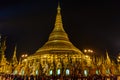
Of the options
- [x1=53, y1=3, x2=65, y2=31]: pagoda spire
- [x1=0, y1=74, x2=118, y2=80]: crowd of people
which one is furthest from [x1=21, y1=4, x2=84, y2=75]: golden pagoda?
[x1=0, y1=74, x2=118, y2=80]: crowd of people

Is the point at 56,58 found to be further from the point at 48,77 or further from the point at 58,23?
the point at 58,23

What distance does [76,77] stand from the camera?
122 ft

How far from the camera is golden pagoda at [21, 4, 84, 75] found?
152 ft

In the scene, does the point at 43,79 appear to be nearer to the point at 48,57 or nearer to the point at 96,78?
the point at 96,78

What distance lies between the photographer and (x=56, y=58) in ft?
179

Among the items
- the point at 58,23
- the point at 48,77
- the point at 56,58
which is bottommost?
the point at 48,77

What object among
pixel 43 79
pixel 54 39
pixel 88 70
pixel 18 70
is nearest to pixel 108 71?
pixel 88 70

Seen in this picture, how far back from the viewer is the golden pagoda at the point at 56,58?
46.4 m

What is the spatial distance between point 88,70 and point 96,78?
9.41 meters

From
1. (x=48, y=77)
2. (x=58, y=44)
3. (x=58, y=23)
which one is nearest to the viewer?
(x=48, y=77)

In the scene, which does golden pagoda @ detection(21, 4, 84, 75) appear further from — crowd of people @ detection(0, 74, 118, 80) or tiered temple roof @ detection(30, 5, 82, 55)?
crowd of people @ detection(0, 74, 118, 80)

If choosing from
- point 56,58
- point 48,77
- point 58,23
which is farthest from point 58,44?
point 48,77

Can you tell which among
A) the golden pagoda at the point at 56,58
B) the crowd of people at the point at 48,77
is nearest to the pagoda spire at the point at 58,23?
the golden pagoda at the point at 56,58

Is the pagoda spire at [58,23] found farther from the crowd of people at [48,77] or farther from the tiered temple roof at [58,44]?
the crowd of people at [48,77]
